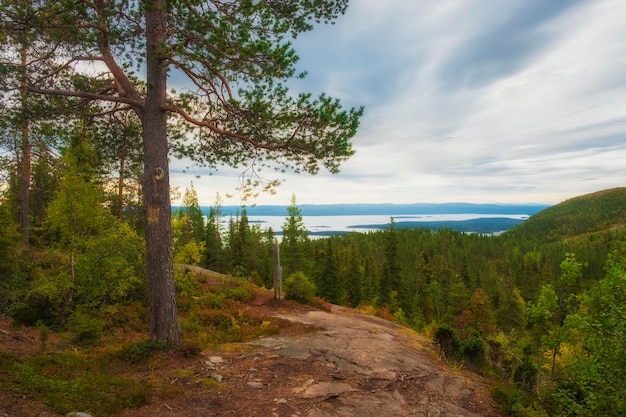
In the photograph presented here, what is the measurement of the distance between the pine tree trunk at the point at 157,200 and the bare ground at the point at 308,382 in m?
0.97

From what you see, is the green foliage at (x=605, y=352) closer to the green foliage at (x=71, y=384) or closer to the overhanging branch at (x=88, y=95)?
the green foliage at (x=71, y=384)

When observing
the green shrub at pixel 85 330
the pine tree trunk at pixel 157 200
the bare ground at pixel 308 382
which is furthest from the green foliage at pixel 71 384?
the green shrub at pixel 85 330

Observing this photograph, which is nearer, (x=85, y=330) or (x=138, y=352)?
(x=138, y=352)

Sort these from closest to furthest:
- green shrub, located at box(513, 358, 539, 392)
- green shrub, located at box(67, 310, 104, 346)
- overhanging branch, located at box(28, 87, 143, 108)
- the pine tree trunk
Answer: overhanging branch, located at box(28, 87, 143, 108) → the pine tree trunk → green shrub, located at box(513, 358, 539, 392) → green shrub, located at box(67, 310, 104, 346)

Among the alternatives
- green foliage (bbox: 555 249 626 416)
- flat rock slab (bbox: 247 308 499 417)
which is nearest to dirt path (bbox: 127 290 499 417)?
flat rock slab (bbox: 247 308 499 417)

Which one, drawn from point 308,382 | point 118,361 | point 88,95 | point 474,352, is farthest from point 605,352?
point 88,95

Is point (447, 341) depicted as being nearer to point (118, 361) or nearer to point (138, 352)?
point (138, 352)

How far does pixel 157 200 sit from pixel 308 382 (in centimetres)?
487

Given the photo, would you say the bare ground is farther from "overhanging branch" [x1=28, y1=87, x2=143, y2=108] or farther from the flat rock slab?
"overhanging branch" [x1=28, y1=87, x2=143, y2=108]

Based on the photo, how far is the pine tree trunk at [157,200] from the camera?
7.47 meters

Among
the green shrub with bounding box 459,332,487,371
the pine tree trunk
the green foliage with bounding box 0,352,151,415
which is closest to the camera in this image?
the green foliage with bounding box 0,352,151,415

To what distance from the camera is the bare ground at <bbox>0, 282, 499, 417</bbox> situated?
542cm

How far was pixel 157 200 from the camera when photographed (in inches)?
295

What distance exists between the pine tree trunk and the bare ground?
0.97 metres
